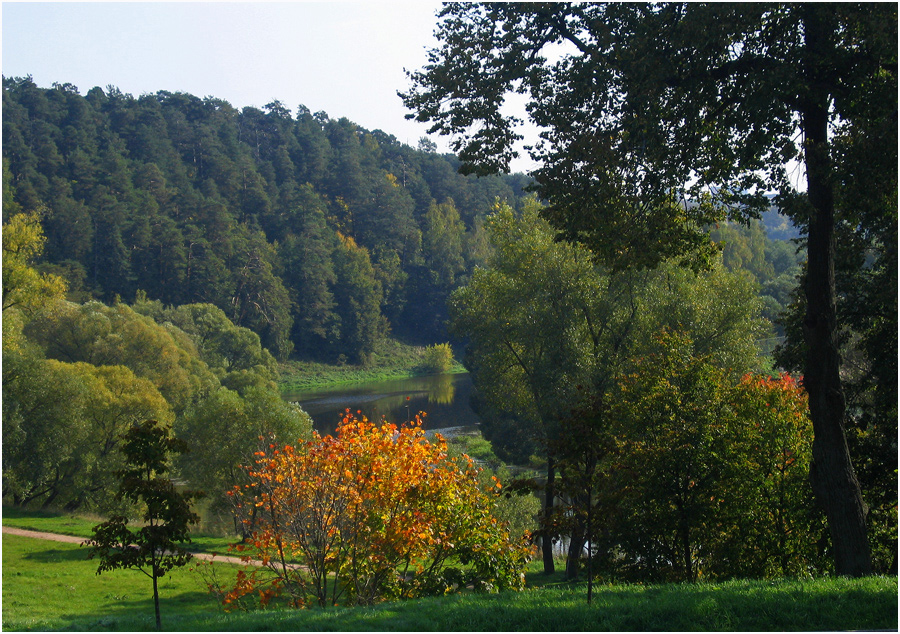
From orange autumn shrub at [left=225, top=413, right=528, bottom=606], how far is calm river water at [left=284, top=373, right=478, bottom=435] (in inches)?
1243

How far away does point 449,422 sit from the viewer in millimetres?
52688

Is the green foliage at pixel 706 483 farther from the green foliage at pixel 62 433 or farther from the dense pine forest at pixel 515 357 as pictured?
the green foliage at pixel 62 433

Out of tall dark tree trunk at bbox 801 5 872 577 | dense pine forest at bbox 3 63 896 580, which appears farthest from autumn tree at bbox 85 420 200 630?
tall dark tree trunk at bbox 801 5 872 577

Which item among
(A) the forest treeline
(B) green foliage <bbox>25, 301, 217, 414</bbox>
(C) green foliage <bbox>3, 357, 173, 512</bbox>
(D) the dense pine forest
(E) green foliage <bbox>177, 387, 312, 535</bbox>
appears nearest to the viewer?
(D) the dense pine forest

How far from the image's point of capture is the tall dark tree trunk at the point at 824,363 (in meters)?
9.39

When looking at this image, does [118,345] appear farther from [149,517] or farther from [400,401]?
[149,517]

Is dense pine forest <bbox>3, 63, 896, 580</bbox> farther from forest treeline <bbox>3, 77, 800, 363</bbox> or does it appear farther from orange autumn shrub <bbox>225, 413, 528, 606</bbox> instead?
orange autumn shrub <bbox>225, 413, 528, 606</bbox>

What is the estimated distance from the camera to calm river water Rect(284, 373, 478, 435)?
5309 cm

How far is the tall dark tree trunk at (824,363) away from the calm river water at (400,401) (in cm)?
3397

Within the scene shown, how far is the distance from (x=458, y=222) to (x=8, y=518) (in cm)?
9568

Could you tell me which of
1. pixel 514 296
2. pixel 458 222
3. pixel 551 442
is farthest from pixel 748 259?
pixel 551 442

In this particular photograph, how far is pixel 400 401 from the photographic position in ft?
210

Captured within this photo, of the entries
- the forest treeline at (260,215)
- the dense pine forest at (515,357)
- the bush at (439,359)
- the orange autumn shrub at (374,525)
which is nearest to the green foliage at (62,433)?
the dense pine forest at (515,357)

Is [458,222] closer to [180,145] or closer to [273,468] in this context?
[180,145]
